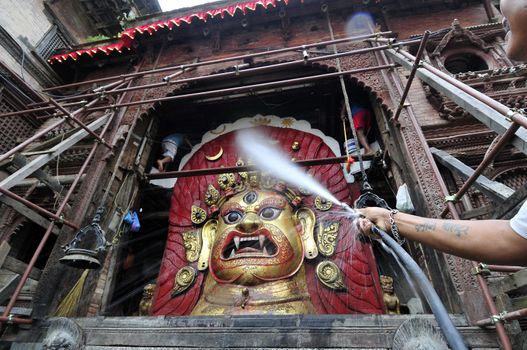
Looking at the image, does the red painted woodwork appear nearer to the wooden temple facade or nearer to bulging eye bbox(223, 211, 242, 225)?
the wooden temple facade

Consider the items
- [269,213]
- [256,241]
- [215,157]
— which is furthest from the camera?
[215,157]

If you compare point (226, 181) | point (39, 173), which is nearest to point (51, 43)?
point (39, 173)

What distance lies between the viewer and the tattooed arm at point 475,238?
1380mm

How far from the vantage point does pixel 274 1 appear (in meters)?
6.92

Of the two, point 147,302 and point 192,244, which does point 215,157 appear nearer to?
point 192,244

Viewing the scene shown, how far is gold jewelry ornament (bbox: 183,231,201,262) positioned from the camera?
5559 mm

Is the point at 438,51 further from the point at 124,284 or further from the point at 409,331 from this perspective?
the point at 124,284

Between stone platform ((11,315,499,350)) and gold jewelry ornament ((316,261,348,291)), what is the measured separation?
1.36 meters

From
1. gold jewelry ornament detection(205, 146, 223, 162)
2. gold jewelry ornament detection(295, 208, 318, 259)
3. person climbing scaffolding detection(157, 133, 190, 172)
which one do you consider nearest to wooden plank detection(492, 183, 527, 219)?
gold jewelry ornament detection(295, 208, 318, 259)

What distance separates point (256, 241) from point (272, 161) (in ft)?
6.24

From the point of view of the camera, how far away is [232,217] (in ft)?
18.2

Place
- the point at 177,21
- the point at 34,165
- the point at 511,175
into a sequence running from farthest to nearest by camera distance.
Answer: the point at 177,21
the point at 511,175
the point at 34,165

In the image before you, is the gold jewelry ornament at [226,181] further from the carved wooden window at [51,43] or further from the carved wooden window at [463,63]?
the carved wooden window at [51,43]

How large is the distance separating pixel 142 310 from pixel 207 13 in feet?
22.0
